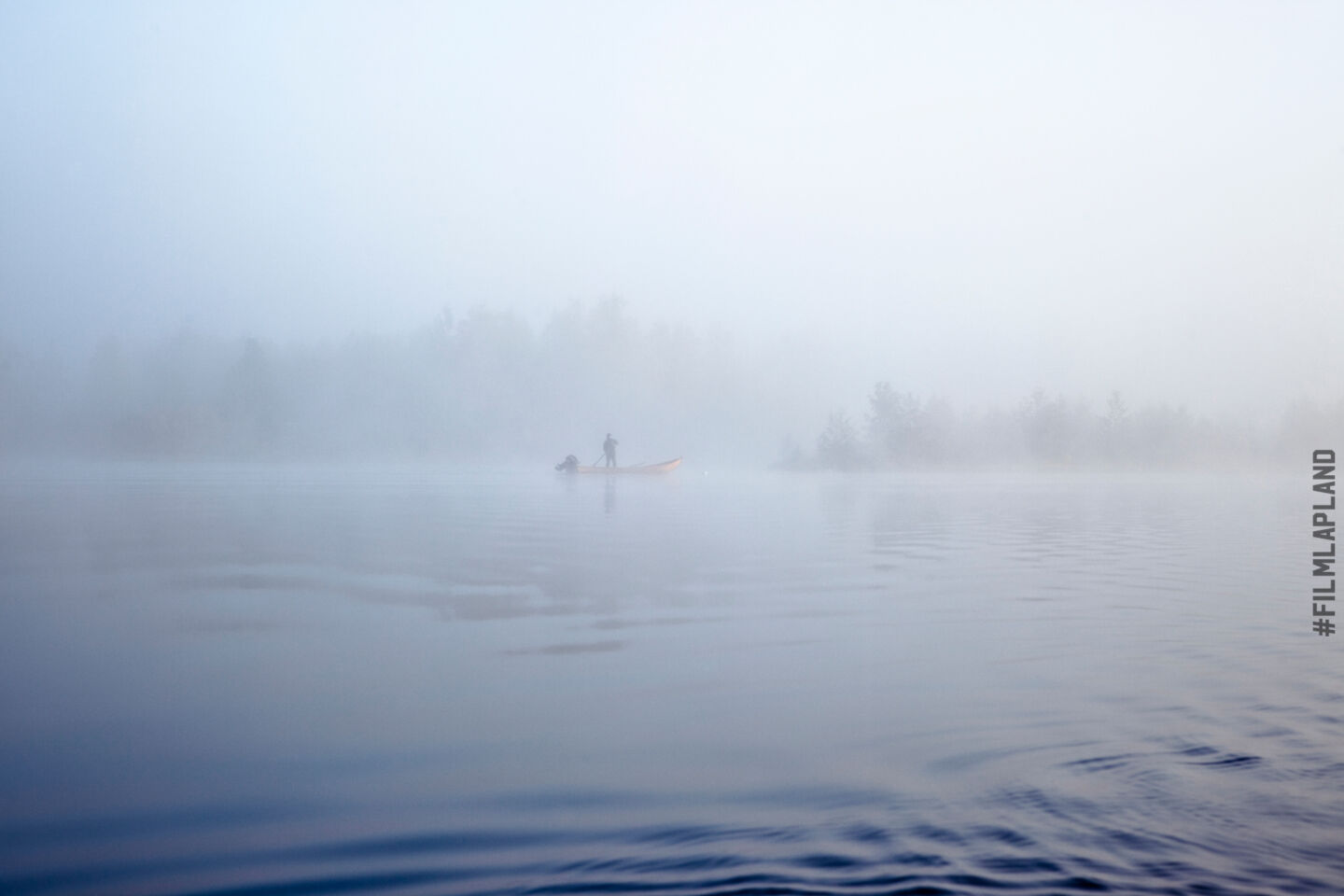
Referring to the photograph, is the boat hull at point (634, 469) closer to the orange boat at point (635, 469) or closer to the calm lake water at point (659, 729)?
the orange boat at point (635, 469)

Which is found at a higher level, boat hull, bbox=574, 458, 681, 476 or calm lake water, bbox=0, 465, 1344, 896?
boat hull, bbox=574, 458, 681, 476

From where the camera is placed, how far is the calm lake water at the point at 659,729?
130 inches

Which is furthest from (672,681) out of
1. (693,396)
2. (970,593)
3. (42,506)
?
(693,396)

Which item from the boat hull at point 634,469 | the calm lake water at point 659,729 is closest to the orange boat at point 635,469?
the boat hull at point 634,469

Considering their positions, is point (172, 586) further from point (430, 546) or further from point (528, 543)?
point (528, 543)

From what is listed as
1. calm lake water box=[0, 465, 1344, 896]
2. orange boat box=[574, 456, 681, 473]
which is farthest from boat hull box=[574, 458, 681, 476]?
calm lake water box=[0, 465, 1344, 896]

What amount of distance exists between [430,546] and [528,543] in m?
1.33

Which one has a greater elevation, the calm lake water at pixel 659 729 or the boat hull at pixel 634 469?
the boat hull at pixel 634 469

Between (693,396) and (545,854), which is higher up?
(693,396)

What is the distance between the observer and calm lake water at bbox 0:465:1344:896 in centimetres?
329

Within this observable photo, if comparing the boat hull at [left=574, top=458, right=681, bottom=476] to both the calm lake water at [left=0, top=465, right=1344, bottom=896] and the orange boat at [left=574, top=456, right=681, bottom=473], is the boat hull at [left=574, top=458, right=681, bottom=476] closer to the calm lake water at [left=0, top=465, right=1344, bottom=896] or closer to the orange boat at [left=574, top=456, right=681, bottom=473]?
the orange boat at [left=574, top=456, right=681, bottom=473]

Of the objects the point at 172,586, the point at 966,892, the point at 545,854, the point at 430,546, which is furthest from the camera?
the point at 430,546

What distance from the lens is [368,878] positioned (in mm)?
3154

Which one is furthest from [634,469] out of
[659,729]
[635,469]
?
[659,729]
